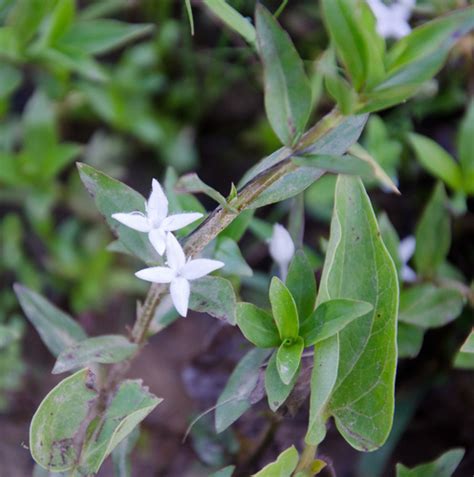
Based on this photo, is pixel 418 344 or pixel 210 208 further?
pixel 210 208

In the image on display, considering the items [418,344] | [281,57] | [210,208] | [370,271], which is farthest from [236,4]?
[210,208]

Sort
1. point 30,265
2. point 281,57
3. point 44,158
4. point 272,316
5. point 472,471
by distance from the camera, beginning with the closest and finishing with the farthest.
A: point 281,57 → point 272,316 → point 472,471 → point 44,158 → point 30,265

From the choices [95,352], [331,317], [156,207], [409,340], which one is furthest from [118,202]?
[409,340]

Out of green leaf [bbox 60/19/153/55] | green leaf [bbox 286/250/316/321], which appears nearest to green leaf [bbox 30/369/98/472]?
green leaf [bbox 286/250/316/321]

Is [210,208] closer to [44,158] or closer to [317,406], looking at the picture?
[44,158]

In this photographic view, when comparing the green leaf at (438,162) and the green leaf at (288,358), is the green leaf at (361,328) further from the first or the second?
the green leaf at (438,162)

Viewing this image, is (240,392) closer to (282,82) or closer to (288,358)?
(288,358)

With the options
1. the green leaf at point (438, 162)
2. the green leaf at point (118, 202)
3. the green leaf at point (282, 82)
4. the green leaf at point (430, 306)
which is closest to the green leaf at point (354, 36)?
the green leaf at point (282, 82)
